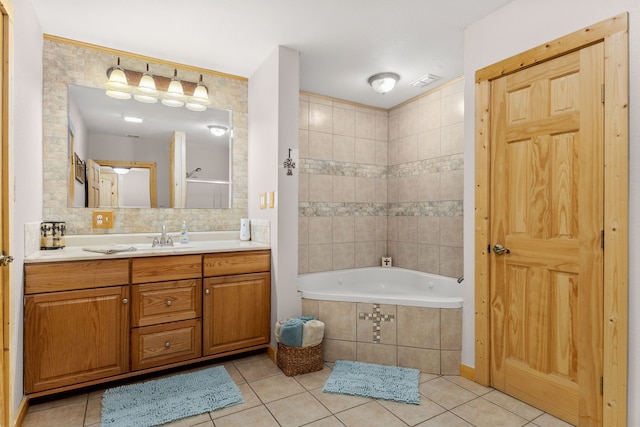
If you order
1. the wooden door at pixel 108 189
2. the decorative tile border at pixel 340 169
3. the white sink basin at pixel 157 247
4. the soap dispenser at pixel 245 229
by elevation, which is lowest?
the white sink basin at pixel 157 247

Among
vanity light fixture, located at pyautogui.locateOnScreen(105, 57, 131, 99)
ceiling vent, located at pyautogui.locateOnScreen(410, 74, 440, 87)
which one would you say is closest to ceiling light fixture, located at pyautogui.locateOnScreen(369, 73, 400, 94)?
ceiling vent, located at pyautogui.locateOnScreen(410, 74, 440, 87)

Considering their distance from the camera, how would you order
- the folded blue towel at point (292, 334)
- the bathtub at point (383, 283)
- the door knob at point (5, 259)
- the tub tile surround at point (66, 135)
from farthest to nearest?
the bathtub at point (383, 283), the tub tile surround at point (66, 135), the folded blue towel at point (292, 334), the door knob at point (5, 259)

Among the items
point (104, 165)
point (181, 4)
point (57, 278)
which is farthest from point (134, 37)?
point (57, 278)

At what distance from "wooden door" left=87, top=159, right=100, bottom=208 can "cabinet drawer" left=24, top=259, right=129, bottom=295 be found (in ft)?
2.50

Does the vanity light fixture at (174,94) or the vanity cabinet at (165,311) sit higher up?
the vanity light fixture at (174,94)

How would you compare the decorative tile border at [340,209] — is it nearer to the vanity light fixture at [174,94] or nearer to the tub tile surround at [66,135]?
the tub tile surround at [66,135]

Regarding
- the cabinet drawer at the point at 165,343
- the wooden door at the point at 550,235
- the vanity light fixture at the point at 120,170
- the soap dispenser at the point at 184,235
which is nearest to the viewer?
the wooden door at the point at 550,235

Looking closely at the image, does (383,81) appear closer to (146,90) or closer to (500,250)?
(500,250)

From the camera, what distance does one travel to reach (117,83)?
269 centimetres

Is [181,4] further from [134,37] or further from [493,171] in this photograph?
[493,171]

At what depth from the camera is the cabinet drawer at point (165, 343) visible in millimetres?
2246

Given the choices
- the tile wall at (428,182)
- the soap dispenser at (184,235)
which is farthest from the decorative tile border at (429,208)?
the soap dispenser at (184,235)

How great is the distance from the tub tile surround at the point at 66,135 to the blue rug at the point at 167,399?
47.7 inches

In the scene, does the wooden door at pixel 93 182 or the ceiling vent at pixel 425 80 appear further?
the ceiling vent at pixel 425 80
